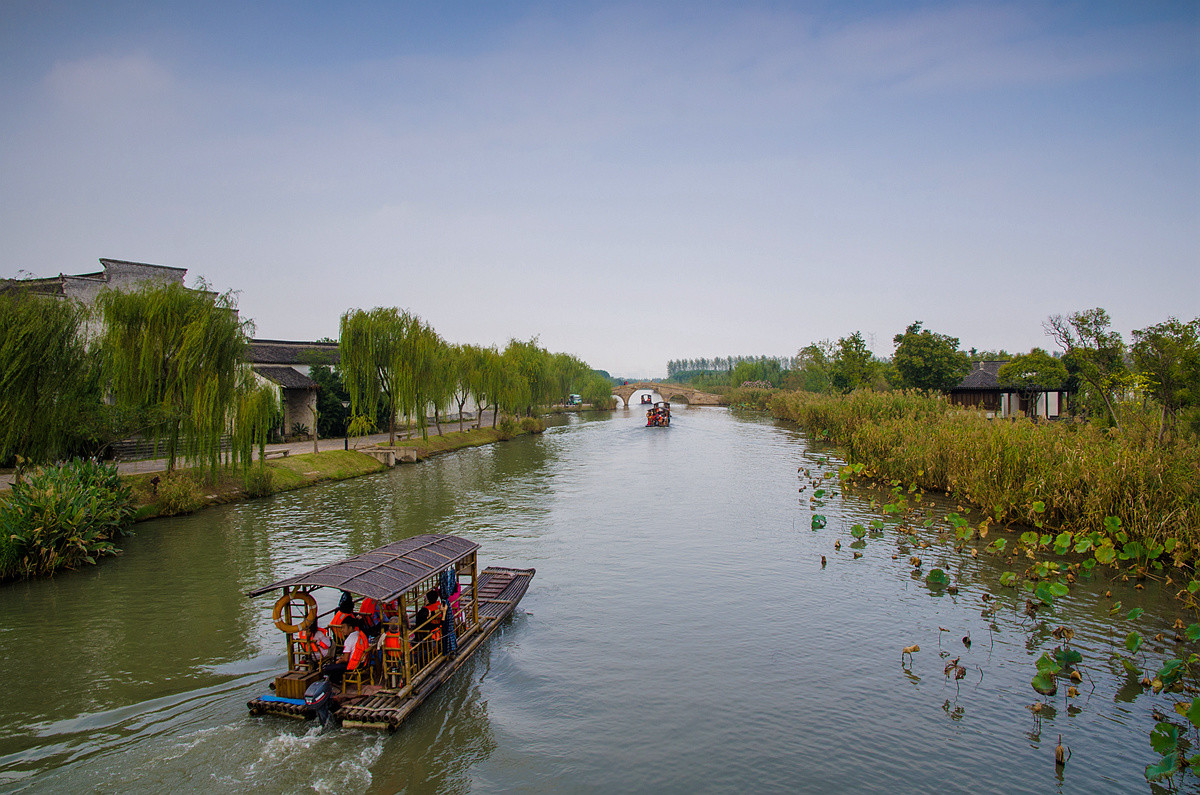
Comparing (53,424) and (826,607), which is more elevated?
(53,424)

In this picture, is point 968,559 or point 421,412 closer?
point 968,559

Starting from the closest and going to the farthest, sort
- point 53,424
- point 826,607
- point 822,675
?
1. point 822,675
2. point 826,607
3. point 53,424

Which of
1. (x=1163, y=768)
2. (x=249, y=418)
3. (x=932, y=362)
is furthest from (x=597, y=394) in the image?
(x=1163, y=768)

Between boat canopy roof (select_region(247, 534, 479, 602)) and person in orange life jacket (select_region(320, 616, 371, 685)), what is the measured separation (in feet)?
2.89

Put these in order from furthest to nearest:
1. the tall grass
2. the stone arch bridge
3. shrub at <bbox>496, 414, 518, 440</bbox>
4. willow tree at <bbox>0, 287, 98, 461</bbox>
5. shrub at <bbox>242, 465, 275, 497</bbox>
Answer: the stone arch bridge, shrub at <bbox>496, 414, 518, 440</bbox>, shrub at <bbox>242, 465, 275, 497</bbox>, willow tree at <bbox>0, 287, 98, 461</bbox>, the tall grass

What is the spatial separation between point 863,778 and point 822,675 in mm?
2912

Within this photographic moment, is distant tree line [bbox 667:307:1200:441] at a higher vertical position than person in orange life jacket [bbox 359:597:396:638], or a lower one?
higher

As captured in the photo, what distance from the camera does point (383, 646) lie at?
10.3 metres

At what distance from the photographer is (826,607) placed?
49.5 ft

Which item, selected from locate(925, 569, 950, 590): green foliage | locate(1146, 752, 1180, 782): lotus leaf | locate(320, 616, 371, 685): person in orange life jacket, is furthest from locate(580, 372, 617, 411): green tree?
locate(1146, 752, 1180, 782): lotus leaf

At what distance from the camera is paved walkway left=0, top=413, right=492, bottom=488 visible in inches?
Result: 1059

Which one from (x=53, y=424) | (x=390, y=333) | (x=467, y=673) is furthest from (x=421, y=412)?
(x=467, y=673)

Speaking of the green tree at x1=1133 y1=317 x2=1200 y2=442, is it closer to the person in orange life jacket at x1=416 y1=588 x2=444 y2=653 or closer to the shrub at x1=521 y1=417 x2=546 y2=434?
the person in orange life jacket at x1=416 y1=588 x2=444 y2=653

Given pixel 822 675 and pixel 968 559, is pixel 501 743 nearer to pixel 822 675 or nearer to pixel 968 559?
pixel 822 675
